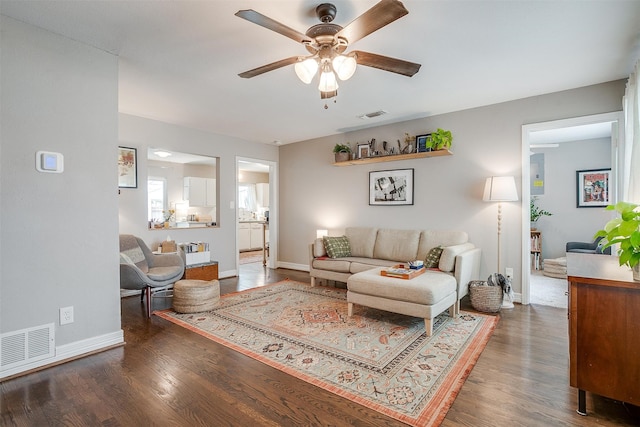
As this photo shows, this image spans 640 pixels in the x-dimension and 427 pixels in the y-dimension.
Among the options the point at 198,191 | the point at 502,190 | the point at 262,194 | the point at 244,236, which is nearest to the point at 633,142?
the point at 502,190

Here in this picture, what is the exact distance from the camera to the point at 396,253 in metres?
4.42

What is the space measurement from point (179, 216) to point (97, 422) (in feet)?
21.6

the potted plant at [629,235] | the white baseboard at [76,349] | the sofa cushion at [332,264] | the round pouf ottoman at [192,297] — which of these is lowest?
the white baseboard at [76,349]

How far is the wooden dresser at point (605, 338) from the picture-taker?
1.62m

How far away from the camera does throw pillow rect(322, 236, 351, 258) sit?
180 inches

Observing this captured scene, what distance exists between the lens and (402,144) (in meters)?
4.69

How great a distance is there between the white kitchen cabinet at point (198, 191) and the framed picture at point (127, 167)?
335cm

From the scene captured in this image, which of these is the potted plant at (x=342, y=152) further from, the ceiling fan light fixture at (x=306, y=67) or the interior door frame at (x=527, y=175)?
the ceiling fan light fixture at (x=306, y=67)

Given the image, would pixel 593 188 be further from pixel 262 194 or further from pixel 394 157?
pixel 262 194

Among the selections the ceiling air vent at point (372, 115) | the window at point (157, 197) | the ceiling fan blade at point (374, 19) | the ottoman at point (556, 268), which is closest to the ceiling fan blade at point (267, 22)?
the ceiling fan blade at point (374, 19)

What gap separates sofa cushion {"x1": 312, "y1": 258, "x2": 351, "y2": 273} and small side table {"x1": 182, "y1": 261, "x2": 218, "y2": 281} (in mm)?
1448

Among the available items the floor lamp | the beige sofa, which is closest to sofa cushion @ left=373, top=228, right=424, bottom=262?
the beige sofa

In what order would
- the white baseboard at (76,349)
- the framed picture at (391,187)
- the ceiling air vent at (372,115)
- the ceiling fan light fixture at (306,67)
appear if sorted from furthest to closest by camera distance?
→ the framed picture at (391,187)
the ceiling air vent at (372,115)
the white baseboard at (76,349)
the ceiling fan light fixture at (306,67)

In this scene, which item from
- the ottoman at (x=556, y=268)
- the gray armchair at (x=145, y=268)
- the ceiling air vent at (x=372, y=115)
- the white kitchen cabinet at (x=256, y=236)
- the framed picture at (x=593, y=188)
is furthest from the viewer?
the white kitchen cabinet at (x=256, y=236)
